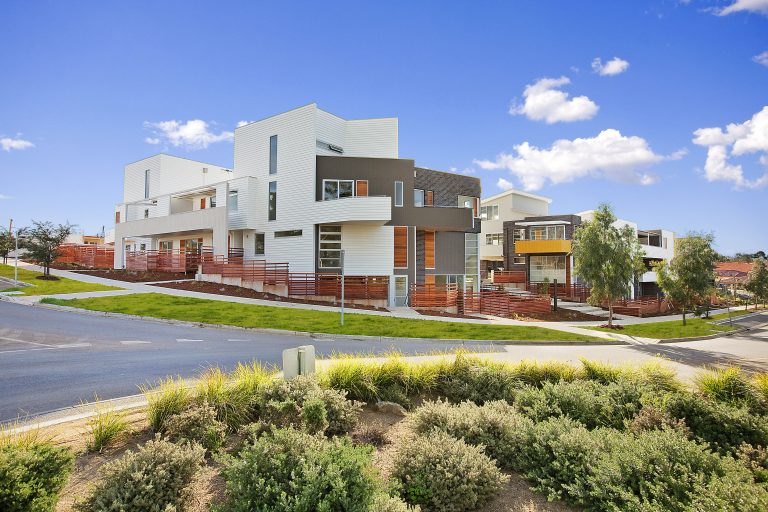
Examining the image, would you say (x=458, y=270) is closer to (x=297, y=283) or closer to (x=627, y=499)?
(x=297, y=283)

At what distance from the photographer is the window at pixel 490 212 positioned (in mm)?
51562

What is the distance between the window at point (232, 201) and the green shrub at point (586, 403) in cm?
2850

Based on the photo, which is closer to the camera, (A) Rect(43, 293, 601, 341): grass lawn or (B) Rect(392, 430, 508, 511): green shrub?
(B) Rect(392, 430, 508, 511): green shrub

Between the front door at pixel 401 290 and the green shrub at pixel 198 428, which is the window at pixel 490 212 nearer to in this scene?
the front door at pixel 401 290

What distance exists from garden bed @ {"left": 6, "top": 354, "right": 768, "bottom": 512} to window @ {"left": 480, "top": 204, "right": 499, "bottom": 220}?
45980 millimetres

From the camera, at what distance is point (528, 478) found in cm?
490

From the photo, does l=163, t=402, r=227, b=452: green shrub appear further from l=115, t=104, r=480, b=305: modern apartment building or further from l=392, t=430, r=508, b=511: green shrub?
l=115, t=104, r=480, b=305: modern apartment building

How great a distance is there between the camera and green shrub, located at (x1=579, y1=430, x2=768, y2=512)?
377cm

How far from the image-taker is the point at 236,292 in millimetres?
26203

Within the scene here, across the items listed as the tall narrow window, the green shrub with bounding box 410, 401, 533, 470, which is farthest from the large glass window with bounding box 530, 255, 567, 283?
the green shrub with bounding box 410, 401, 533, 470

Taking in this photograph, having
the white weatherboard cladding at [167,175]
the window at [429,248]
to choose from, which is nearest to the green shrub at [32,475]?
the window at [429,248]

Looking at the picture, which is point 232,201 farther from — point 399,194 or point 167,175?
point 167,175

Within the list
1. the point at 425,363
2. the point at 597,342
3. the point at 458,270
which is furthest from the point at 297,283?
the point at 425,363

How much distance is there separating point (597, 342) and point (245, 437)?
53.3ft
